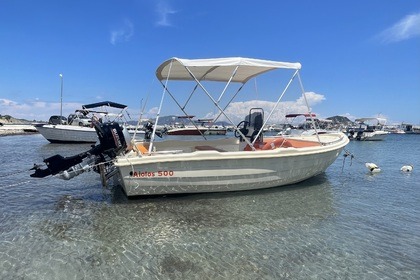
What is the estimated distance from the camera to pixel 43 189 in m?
9.35

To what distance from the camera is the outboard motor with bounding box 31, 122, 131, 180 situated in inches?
298

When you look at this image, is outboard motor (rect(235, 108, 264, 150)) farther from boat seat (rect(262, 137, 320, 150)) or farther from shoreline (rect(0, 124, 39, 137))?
shoreline (rect(0, 124, 39, 137))

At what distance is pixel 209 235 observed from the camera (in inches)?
229

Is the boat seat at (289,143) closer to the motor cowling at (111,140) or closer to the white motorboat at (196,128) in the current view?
the white motorboat at (196,128)

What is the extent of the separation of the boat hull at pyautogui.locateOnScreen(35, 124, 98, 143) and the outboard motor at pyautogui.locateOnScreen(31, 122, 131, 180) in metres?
22.9

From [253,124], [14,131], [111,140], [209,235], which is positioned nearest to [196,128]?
[253,124]

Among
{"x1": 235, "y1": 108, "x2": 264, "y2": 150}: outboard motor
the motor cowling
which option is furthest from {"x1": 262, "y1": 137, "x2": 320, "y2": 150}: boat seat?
the motor cowling

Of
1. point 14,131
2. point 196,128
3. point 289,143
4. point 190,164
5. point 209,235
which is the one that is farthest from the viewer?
point 14,131

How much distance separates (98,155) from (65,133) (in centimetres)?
2356

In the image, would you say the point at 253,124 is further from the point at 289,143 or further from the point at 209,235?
the point at 209,235

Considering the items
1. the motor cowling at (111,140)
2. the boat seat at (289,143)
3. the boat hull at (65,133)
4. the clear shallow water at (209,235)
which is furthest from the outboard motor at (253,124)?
the boat hull at (65,133)

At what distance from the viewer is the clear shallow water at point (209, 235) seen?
4.55 metres

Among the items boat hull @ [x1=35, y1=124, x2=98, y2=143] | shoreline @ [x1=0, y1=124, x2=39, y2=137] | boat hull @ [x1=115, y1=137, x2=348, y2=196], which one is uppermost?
boat hull @ [x1=115, y1=137, x2=348, y2=196]

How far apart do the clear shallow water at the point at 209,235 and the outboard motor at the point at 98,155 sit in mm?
937
